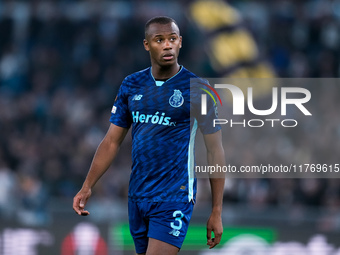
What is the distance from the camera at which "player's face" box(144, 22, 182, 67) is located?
15.3ft

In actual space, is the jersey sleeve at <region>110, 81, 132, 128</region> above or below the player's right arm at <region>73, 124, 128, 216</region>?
above

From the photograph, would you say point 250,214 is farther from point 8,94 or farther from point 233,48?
point 8,94

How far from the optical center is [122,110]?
4.94 m

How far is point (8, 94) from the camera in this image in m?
13.2

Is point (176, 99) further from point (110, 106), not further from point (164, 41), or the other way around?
point (110, 106)

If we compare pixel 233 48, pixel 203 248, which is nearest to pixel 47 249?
pixel 203 248

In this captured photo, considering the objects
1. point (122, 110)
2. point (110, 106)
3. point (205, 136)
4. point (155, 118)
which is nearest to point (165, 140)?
point (155, 118)

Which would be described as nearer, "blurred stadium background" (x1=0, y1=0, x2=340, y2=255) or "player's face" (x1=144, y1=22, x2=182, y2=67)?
"player's face" (x1=144, y1=22, x2=182, y2=67)

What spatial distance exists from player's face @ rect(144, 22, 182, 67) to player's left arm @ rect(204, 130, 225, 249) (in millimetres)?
585

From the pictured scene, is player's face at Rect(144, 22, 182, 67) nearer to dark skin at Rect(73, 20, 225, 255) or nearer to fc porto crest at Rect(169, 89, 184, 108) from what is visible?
dark skin at Rect(73, 20, 225, 255)

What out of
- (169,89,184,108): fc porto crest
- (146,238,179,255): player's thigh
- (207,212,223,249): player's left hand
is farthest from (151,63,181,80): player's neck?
(146,238,179,255): player's thigh

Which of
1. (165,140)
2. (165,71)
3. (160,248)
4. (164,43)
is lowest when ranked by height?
(160,248)

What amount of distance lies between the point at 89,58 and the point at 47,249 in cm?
575

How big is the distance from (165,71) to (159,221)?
102 centimetres
